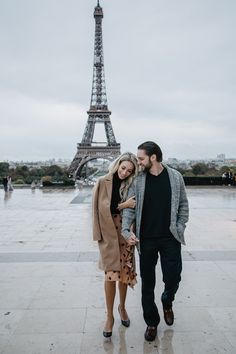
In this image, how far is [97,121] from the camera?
5694 cm

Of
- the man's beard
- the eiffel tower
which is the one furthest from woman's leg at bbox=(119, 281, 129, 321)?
the eiffel tower

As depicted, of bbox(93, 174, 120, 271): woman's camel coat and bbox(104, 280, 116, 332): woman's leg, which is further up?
bbox(93, 174, 120, 271): woman's camel coat

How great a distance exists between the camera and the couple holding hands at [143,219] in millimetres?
3205

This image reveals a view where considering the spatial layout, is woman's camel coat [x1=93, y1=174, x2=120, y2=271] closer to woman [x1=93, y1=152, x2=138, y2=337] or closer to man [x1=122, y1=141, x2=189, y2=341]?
woman [x1=93, y1=152, x2=138, y2=337]

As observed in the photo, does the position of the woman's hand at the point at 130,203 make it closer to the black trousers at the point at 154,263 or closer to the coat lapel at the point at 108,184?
the coat lapel at the point at 108,184

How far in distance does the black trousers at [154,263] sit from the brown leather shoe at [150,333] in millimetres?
42

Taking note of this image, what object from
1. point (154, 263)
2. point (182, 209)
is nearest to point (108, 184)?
point (182, 209)

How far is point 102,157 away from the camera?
54.8 meters

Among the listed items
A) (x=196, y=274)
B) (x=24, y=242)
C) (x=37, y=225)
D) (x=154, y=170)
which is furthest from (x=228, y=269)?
(x=37, y=225)

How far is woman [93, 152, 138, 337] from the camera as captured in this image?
3.27 m

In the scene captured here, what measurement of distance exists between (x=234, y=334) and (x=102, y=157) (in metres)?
51.7

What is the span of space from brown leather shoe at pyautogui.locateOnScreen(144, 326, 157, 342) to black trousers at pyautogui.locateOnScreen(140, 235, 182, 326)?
0.04 m

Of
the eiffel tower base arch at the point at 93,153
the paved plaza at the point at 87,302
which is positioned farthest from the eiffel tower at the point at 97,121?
the paved plaza at the point at 87,302

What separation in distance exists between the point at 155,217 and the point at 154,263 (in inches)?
17.1
